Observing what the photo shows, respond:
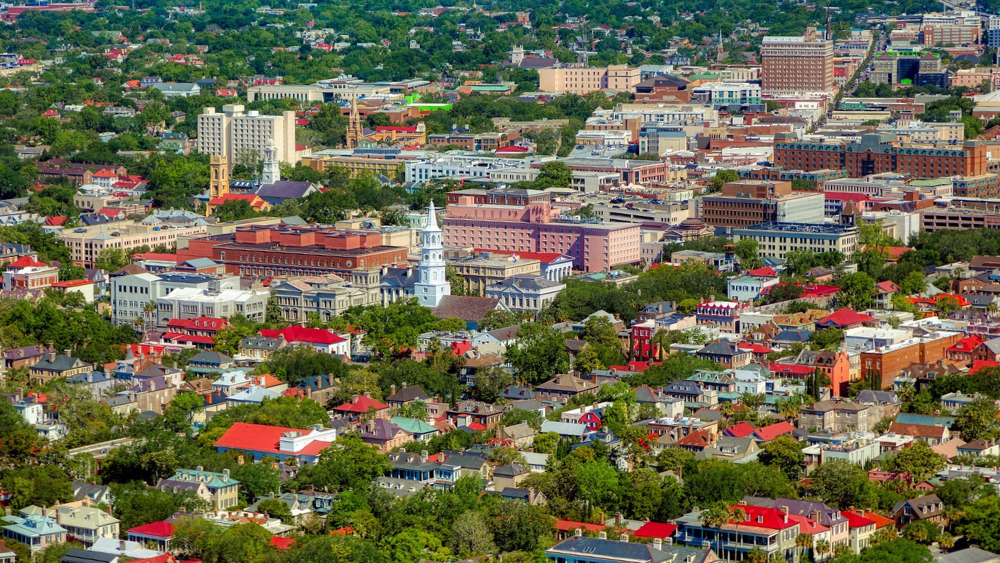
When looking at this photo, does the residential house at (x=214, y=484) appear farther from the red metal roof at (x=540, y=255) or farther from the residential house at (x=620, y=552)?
the red metal roof at (x=540, y=255)

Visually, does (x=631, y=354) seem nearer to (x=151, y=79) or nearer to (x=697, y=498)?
(x=697, y=498)

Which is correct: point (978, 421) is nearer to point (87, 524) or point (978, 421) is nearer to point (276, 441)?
point (276, 441)

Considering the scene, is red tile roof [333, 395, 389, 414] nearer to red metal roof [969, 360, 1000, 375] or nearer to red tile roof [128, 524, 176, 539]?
red tile roof [128, 524, 176, 539]

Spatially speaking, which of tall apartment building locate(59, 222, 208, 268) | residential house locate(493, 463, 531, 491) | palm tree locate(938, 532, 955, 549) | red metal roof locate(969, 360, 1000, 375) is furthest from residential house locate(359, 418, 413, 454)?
tall apartment building locate(59, 222, 208, 268)

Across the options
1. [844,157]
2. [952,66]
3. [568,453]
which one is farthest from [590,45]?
[568,453]

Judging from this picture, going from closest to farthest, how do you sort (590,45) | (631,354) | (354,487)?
1. (354,487)
2. (631,354)
3. (590,45)

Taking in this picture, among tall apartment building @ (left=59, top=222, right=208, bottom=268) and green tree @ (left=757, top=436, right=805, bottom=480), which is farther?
tall apartment building @ (left=59, top=222, right=208, bottom=268)

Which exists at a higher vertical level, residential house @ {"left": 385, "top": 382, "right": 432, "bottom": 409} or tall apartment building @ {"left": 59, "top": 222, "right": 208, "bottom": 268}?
tall apartment building @ {"left": 59, "top": 222, "right": 208, "bottom": 268}
